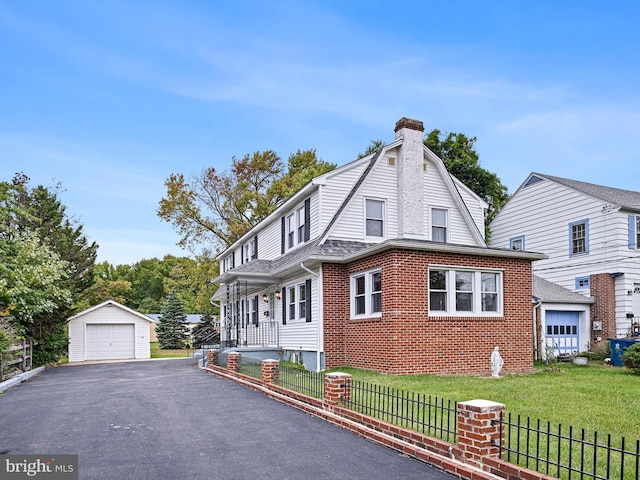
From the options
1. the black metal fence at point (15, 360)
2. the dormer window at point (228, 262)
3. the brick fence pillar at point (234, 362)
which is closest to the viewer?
the brick fence pillar at point (234, 362)

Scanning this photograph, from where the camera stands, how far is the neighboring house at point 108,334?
104 ft

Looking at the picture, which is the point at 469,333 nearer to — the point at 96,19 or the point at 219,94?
the point at 219,94

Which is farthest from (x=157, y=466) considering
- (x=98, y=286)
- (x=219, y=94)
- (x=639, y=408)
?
(x=98, y=286)

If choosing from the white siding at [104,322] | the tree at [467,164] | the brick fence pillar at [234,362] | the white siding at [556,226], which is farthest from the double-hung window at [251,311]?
the tree at [467,164]

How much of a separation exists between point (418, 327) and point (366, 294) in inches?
77.5

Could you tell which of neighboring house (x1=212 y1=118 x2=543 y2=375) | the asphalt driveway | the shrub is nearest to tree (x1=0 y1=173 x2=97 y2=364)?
the asphalt driveway

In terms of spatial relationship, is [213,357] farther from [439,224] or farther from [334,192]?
[439,224]

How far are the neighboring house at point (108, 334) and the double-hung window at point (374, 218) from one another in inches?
773

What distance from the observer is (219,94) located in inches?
754

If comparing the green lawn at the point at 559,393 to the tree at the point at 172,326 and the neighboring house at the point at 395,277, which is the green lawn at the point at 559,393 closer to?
the neighboring house at the point at 395,277

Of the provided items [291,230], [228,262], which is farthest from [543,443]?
[228,262]

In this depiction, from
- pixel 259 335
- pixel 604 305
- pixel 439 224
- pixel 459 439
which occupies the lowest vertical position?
pixel 259 335

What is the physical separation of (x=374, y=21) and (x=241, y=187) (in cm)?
2867

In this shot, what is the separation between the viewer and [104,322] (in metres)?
32.5
